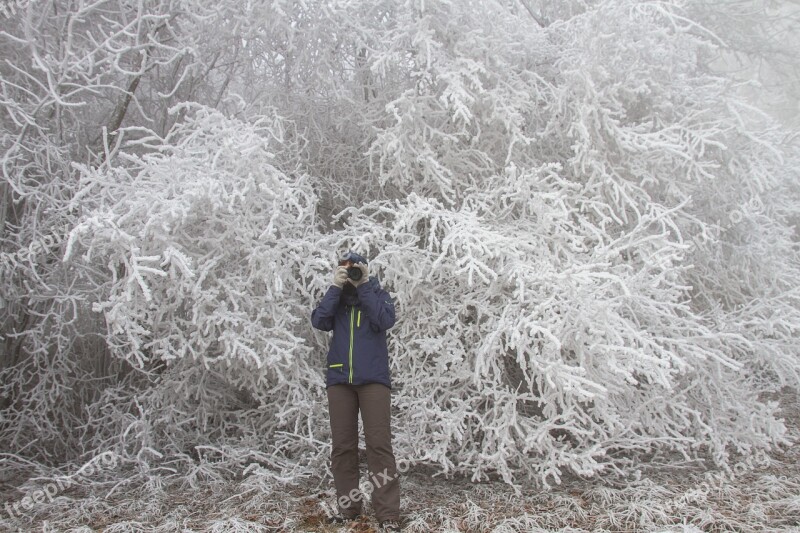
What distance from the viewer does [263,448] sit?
4887mm

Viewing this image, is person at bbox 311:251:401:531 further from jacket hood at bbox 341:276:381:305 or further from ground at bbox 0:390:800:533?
ground at bbox 0:390:800:533

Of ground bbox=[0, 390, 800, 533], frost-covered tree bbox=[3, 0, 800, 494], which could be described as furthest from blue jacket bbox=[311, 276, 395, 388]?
ground bbox=[0, 390, 800, 533]

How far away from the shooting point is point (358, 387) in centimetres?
358

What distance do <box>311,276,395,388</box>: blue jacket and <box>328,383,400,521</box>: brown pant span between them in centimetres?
7

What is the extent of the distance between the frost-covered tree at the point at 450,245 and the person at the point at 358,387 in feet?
2.09

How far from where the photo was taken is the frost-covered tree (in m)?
4.05

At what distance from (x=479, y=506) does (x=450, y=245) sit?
64.4 inches

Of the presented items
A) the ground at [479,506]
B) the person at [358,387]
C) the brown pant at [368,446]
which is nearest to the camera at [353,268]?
the person at [358,387]

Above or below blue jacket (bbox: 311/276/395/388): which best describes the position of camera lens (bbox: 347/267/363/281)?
above

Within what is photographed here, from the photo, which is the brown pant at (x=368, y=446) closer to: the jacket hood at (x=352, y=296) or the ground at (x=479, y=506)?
the ground at (x=479, y=506)

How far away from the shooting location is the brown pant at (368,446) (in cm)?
352

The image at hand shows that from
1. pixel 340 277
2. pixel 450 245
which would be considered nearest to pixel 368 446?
pixel 340 277

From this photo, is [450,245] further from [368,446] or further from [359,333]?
[368,446]

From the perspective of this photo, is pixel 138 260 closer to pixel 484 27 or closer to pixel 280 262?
pixel 280 262
